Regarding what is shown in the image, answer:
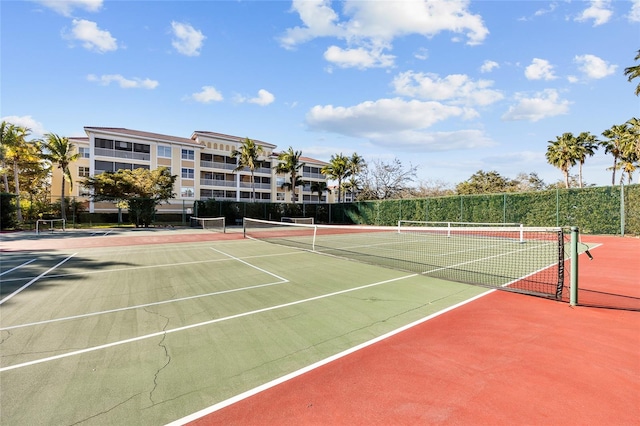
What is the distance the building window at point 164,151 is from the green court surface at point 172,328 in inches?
1666

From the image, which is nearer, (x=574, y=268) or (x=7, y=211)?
(x=574, y=268)

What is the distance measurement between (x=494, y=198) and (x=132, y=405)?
30.2 m

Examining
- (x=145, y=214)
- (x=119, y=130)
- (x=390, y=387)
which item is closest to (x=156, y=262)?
(x=390, y=387)

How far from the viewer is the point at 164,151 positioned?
48438mm

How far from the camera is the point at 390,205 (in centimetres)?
3634

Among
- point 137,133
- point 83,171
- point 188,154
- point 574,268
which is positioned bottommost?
point 574,268

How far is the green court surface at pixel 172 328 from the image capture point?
128 inches

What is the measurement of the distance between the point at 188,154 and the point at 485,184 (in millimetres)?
54255

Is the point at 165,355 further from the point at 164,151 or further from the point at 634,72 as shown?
the point at 164,151

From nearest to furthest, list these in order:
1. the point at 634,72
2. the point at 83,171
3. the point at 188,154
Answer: the point at 634,72 < the point at 83,171 < the point at 188,154

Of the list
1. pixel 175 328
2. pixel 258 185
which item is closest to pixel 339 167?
pixel 258 185

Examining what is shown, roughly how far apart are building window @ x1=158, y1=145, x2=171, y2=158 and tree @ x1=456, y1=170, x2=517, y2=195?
176ft

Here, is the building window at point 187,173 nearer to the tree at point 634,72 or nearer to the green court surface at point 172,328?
the green court surface at point 172,328

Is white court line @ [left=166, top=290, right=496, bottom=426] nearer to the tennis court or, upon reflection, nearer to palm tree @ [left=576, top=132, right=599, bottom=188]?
the tennis court
